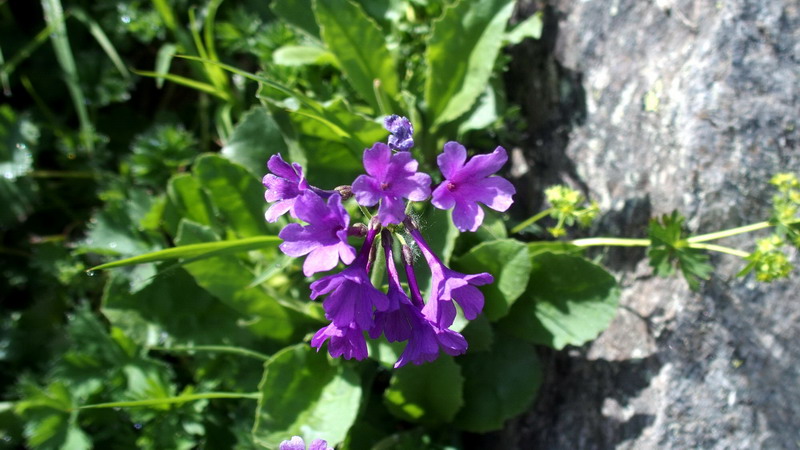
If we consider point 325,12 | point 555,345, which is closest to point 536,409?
point 555,345

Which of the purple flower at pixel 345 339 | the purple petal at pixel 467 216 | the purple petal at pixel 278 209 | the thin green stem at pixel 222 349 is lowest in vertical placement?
the thin green stem at pixel 222 349

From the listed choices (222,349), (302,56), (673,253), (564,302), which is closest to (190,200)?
(222,349)

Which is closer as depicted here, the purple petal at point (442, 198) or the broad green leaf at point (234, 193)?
the purple petal at point (442, 198)

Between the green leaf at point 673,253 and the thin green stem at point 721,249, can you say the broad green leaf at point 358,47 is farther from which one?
the thin green stem at point 721,249

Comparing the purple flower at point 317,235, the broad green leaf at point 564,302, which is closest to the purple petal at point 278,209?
the purple flower at point 317,235

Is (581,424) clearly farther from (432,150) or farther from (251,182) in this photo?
(251,182)

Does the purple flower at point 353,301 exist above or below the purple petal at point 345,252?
below

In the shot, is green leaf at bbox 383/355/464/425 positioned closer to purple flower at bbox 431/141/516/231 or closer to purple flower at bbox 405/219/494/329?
purple flower at bbox 405/219/494/329

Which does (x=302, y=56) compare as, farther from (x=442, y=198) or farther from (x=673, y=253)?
(x=673, y=253)
